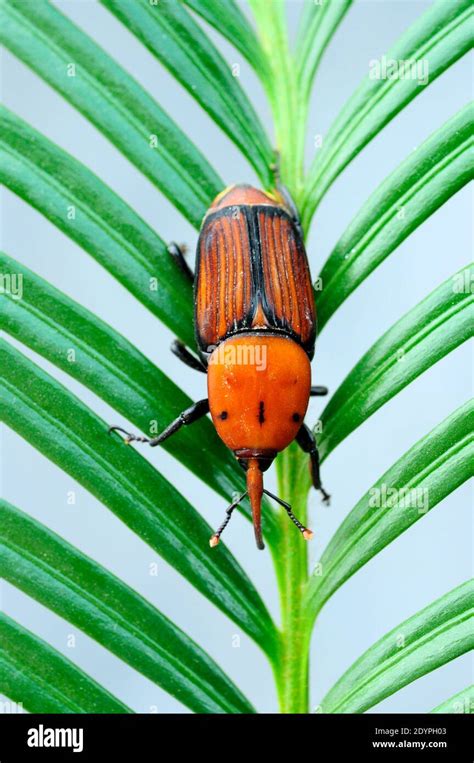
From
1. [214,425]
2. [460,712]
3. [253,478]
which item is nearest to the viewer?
[460,712]

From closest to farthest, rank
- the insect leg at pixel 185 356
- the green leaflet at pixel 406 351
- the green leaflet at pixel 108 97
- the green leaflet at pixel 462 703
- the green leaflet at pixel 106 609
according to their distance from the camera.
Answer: the green leaflet at pixel 462 703 → the green leaflet at pixel 106 609 → the green leaflet at pixel 406 351 → the green leaflet at pixel 108 97 → the insect leg at pixel 185 356

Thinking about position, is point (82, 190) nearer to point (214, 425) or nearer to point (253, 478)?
point (214, 425)

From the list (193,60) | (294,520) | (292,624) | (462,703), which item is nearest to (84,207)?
(193,60)

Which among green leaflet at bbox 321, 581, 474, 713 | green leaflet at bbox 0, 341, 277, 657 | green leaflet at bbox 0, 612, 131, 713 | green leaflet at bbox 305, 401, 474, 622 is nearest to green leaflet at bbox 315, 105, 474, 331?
green leaflet at bbox 305, 401, 474, 622

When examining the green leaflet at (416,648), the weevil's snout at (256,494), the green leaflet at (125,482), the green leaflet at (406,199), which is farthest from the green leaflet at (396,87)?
the green leaflet at (416,648)

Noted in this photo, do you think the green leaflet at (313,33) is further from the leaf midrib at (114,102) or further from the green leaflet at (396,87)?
the leaf midrib at (114,102)

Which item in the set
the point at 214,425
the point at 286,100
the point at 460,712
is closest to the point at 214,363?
the point at 214,425
